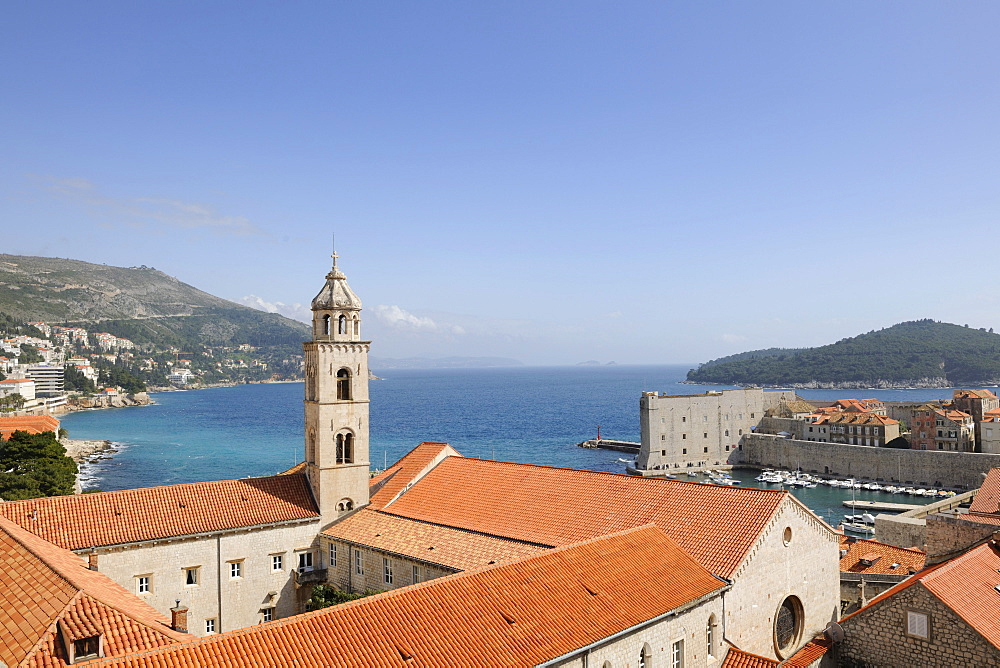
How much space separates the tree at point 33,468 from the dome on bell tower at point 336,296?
93.1 ft

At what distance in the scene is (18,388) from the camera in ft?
443

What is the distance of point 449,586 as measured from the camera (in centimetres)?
1445

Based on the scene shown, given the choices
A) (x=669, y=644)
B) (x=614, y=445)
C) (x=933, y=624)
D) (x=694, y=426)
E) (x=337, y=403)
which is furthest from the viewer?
(x=614, y=445)

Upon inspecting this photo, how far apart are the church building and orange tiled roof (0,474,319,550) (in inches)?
2.6

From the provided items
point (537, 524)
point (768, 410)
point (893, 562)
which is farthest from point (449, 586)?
point (768, 410)

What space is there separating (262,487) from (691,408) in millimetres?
66223

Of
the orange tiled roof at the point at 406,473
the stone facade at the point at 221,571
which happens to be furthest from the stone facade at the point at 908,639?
the stone facade at the point at 221,571

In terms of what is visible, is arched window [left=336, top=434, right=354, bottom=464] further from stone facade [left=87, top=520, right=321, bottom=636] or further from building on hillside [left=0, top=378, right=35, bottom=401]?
building on hillside [left=0, top=378, right=35, bottom=401]

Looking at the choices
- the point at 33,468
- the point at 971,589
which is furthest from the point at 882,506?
the point at 33,468

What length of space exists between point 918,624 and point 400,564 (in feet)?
48.8

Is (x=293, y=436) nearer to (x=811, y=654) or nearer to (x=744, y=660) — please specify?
(x=744, y=660)

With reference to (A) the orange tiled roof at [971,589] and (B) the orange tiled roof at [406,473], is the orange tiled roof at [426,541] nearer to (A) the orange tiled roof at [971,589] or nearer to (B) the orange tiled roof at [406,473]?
(B) the orange tiled roof at [406,473]

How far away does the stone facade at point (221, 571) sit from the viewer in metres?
21.8

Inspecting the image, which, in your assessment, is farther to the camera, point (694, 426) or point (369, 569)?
point (694, 426)
